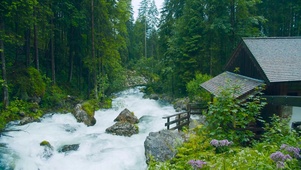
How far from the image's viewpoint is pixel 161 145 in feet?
33.2

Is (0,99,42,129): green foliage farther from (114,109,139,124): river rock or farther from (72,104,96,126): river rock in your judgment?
(114,109,139,124): river rock

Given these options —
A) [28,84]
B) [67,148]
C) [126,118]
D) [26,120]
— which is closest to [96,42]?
[28,84]

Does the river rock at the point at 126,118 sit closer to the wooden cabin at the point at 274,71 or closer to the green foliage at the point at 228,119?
the wooden cabin at the point at 274,71

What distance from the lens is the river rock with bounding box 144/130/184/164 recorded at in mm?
9586

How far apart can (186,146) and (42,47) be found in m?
25.1

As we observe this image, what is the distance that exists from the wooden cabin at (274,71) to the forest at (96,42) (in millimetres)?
7864

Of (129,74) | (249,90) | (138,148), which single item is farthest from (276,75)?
(129,74)

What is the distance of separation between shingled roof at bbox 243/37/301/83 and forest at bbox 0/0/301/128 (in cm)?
813

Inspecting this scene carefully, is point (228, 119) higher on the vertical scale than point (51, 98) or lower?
higher

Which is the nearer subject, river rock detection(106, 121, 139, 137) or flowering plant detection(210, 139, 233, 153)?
flowering plant detection(210, 139, 233, 153)

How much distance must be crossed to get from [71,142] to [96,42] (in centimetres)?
1212

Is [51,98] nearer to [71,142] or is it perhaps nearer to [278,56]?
[71,142]

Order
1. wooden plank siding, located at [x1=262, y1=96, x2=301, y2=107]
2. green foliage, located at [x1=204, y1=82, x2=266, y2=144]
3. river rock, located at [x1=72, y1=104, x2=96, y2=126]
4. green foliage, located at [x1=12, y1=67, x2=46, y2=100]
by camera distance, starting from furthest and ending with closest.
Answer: green foliage, located at [x1=12, y1=67, x2=46, y2=100] < river rock, located at [x1=72, y1=104, x2=96, y2=126] < wooden plank siding, located at [x1=262, y1=96, x2=301, y2=107] < green foliage, located at [x1=204, y1=82, x2=266, y2=144]

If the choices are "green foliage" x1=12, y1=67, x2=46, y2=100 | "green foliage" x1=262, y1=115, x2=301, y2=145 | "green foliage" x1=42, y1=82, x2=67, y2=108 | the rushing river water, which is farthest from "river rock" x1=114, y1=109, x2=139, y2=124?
"green foliage" x1=262, y1=115, x2=301, y2=145
